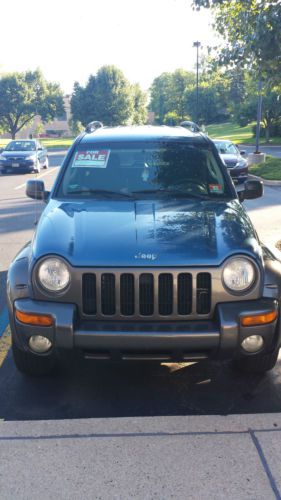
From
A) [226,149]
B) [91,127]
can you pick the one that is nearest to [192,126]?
[91,127]

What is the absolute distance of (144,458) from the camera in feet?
9.19

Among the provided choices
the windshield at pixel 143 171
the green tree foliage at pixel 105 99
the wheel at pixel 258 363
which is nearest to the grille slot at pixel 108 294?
the wheel at pixel 258 363

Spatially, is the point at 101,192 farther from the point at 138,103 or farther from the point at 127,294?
the point at 138,103

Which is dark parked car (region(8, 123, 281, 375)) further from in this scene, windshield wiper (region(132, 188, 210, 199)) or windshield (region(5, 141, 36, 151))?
windshield (region(5, 141, 36, 151))

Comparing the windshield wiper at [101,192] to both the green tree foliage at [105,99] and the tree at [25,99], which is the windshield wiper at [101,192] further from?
the tree at [25,99]

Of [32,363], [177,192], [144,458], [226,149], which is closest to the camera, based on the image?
[144,458]

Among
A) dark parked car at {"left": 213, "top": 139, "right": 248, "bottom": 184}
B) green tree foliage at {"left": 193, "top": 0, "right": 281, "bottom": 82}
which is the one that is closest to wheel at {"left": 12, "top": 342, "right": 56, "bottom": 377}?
green tree foliage at {"left": 193, "top": 0, "right": 281, "bottom": 82}

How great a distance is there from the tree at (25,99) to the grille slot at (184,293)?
2481 inches

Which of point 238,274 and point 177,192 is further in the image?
point 177,192

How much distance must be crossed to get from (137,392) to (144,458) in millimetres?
792

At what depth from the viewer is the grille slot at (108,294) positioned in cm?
313

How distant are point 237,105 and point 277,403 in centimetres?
5280

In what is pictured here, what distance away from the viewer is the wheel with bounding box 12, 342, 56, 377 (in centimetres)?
349

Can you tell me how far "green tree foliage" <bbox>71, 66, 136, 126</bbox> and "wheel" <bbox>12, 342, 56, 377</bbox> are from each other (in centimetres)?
5963
